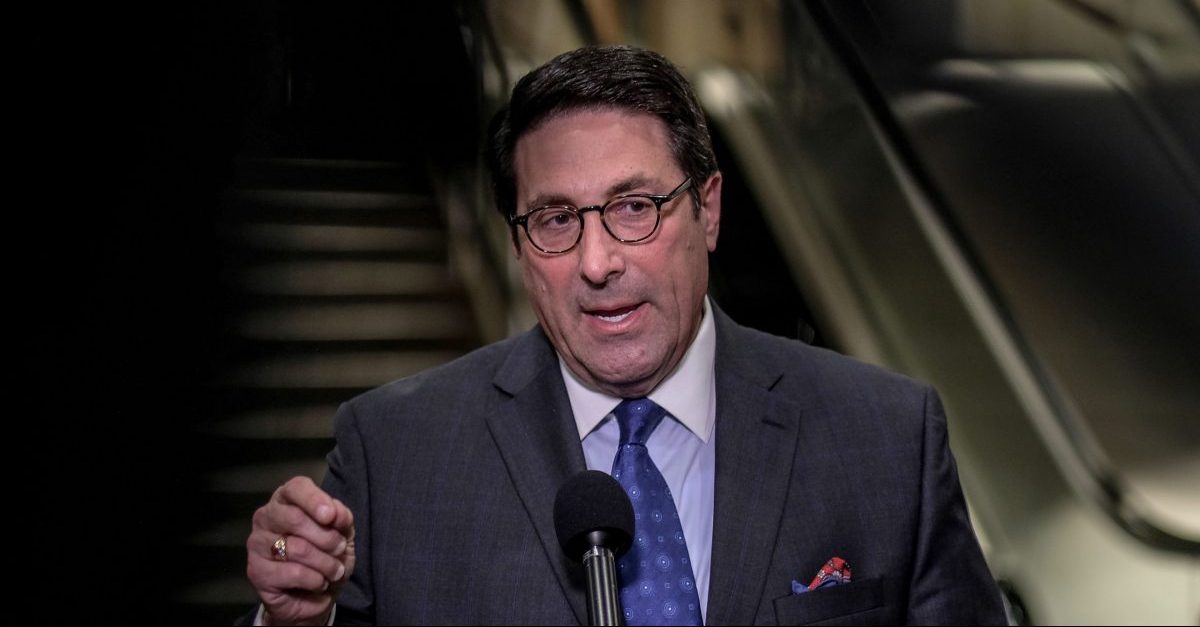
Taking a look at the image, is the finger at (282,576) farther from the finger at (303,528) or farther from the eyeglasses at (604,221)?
the eyeglasses at (604,221)

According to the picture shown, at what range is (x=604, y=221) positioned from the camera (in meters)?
1.77

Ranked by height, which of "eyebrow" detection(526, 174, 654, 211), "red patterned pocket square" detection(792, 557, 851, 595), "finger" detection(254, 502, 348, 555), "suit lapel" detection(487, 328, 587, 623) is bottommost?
"red patterned pocket square" detection(792, 557, 851, 595)

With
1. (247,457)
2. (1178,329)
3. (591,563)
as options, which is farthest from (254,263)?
(1178,329)

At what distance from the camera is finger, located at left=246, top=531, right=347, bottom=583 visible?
1.39 m

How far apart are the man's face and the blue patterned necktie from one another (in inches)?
5.8

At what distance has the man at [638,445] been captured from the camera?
1703mm


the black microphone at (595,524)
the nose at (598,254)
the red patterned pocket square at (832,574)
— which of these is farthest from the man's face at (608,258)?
the black microphone at (595,524)

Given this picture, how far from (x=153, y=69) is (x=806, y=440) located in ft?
5.45

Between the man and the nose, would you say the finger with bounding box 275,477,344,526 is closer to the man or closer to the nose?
the man

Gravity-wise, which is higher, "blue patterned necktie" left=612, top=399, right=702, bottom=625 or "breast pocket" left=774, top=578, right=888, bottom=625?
"blue patterned necktie" left=612, top=399, right=702, bottom=625

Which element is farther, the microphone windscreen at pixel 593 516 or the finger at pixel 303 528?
the finger at pixel 303 528

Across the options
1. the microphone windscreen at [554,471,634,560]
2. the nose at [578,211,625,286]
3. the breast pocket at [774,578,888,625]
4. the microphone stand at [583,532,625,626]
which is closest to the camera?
the microphone stand at [583,532,625,626]

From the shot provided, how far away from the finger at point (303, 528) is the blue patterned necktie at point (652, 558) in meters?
0.46

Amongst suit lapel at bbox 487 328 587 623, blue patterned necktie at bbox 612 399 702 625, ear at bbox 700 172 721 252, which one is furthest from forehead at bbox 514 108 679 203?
blue patterned necktie at bbox 612 399 702 625
